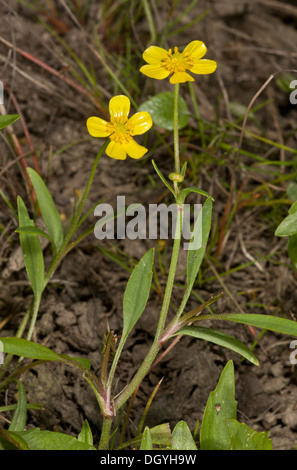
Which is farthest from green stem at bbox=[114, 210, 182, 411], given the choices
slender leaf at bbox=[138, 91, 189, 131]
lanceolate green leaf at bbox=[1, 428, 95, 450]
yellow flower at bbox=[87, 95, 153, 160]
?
slender leaf at bbox=[138, 91, 189, 131]

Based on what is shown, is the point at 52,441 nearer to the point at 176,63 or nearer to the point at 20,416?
the point at 20,416

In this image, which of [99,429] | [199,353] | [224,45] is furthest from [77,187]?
[224,45]

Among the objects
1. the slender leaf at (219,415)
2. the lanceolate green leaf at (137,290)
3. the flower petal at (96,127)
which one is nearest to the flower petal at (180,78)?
the flower petal at (96,127)

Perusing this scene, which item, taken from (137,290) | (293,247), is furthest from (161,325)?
(293,247)

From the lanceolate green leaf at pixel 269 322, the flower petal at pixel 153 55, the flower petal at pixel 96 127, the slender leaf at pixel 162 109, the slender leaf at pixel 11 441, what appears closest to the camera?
the slender leaf at pixel 11 441

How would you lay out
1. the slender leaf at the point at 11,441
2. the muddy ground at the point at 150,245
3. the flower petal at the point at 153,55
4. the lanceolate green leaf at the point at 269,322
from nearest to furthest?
the slender leaf at the point at 11,441 < the lanceolate green leaf at the point at 269,322 < the flower petal at the point at 153,55 < the muddy ground at the point at 150,245

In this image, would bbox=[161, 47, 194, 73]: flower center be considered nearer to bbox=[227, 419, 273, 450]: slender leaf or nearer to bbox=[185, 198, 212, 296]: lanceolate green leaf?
bbox=[185, 198, 212, 296]: lanceolate green leaf

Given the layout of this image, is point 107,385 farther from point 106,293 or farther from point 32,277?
point 106,293

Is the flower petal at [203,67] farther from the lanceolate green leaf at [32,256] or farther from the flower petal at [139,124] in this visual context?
the lanceolate green leaf at [32,256]
